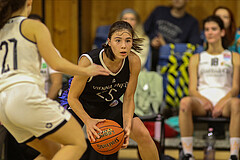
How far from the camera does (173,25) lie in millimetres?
6164

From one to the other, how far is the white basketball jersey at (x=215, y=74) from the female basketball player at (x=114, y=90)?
1577mm

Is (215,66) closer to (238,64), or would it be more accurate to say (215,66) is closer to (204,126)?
(238,64)

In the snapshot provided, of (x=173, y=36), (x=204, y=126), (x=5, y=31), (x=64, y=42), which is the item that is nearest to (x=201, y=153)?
(x=204, y=126)

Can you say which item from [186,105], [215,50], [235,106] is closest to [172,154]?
[186,105]

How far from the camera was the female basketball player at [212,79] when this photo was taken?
182 inches

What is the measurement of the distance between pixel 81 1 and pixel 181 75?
1843mm

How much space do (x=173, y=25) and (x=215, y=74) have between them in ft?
4.52

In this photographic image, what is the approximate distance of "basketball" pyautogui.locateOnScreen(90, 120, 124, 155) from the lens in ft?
11.0

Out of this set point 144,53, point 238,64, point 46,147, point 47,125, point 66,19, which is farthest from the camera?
point 66,19

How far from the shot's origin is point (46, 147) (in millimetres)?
2975

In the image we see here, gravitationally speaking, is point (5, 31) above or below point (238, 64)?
above

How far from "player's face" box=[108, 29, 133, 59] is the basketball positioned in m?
0.55

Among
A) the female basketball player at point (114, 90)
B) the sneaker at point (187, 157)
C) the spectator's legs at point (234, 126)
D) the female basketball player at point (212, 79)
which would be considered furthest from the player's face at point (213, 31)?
the female basketball player at point (114, 90)

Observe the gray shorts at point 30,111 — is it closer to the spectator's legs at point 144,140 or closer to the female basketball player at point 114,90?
the female basketball player at point 114,90
